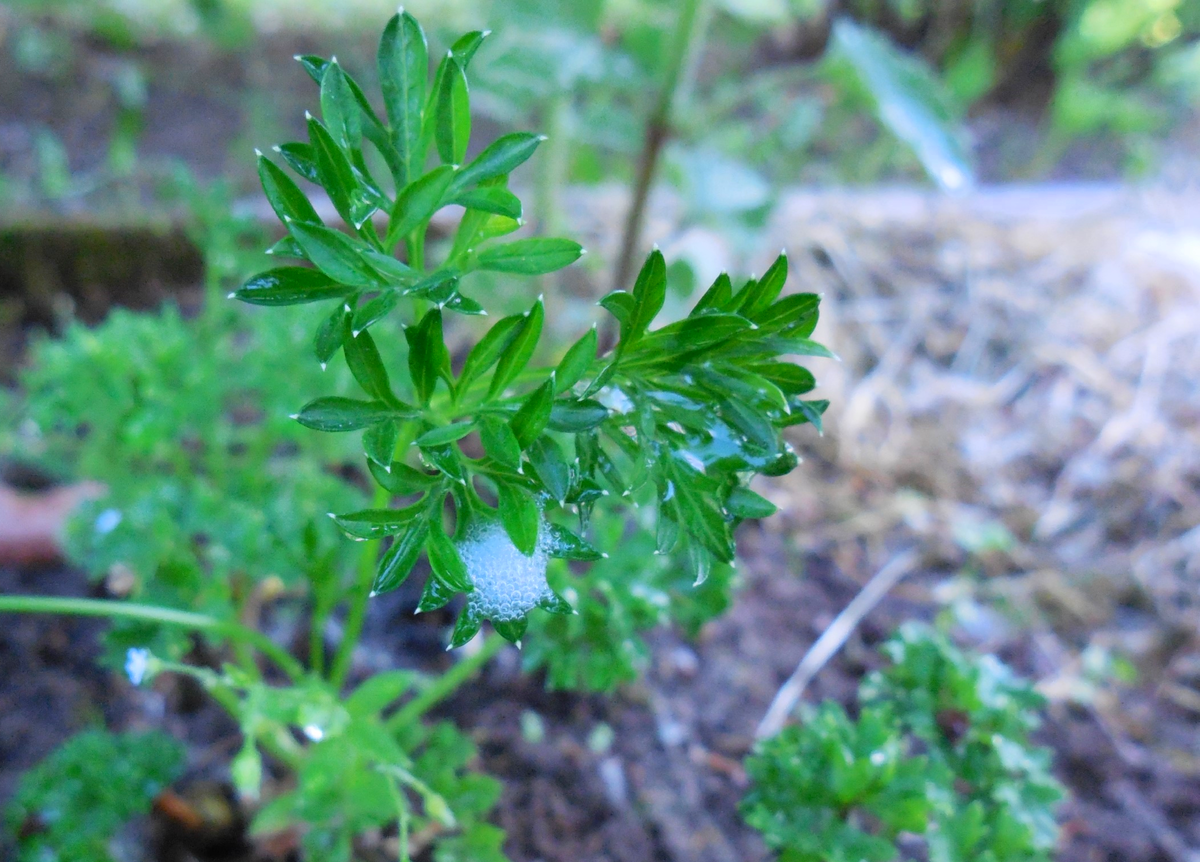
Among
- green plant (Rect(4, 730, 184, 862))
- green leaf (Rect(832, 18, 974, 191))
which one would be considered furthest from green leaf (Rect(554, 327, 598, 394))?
green leaf (Rect(832, 18, 974, 191))

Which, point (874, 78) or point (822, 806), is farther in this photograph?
point (874, 78)

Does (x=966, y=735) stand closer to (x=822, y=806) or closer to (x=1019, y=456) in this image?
(x=822, y=806)

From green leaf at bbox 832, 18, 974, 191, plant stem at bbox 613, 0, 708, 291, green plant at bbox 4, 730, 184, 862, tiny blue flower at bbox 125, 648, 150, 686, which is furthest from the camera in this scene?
plant stem at bbox 613, 0, 708, 291

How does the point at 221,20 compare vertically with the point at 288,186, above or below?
below

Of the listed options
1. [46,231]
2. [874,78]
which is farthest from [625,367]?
[46,231]

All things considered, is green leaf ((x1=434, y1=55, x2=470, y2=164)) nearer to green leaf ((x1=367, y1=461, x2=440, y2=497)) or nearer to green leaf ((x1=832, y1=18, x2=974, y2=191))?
green leaf ((x1=367, y1=461, x2=440, y2=497))

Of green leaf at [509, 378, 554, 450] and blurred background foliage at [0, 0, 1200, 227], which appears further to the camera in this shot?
blurred background foliage at [0, 0, 1200, 227]

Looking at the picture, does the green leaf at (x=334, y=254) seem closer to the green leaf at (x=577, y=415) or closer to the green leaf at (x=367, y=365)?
the green leaf at (x=367, y=365)
